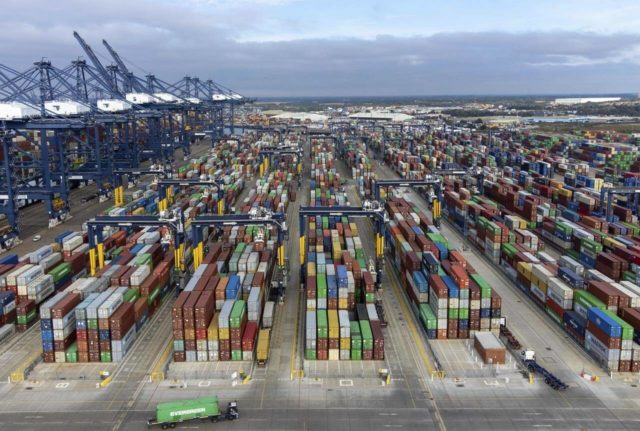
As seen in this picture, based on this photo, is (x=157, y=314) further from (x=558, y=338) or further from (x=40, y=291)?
(x=558, y=338)

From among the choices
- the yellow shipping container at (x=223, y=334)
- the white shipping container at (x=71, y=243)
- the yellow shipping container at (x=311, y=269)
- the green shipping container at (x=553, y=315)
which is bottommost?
the green shipping container at (x=553, y=315)

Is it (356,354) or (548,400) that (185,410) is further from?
(548,400)

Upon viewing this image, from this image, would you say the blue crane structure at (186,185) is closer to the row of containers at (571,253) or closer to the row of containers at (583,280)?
the row of containers at (571,253)

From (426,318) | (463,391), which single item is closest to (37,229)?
(426,318)

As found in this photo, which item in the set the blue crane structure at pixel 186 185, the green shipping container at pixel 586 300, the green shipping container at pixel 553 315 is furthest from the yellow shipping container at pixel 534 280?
the blue crane structure at pixel 186 185

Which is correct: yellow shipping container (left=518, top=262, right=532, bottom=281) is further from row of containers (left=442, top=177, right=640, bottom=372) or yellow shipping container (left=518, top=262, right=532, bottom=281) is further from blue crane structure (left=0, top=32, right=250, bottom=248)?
blue crane structure (left=0, top=32, right=250, bottom=248)

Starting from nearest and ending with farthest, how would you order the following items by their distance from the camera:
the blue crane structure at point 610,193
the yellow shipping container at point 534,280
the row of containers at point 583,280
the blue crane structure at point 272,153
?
1. the row of containers at point 583,280
2. the yellow shipping container at point 534,280
3. the blue crane structure at point 610,193
4. the blue crane structure at point 272,153

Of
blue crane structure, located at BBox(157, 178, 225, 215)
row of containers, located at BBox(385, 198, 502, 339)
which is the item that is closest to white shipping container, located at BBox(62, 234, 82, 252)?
blue crane structure, located at BBox(157, 178, 225, 215)
